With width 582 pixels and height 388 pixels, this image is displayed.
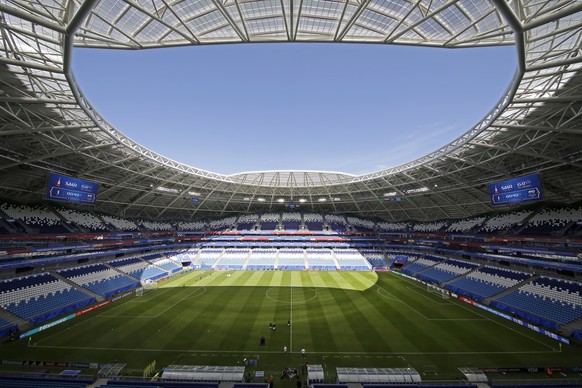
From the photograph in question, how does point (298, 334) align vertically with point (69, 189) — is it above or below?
below

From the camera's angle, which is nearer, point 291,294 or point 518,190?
point 518,190

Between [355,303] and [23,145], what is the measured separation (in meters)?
43.9

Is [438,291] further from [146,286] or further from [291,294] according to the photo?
[146,286]

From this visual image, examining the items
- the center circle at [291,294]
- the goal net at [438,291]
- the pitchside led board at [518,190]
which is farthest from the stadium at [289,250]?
the center circle at [291,294]

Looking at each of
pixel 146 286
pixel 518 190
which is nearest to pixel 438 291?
pixel 518 190

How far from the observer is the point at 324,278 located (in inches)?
1853

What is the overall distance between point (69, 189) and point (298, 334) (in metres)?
32.4

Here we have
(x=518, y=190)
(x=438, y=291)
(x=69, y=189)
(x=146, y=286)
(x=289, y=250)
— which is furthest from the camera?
(x=289, y=250)

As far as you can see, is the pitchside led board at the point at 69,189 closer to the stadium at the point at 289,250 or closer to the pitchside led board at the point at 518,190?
the stadium at the point at 289,250

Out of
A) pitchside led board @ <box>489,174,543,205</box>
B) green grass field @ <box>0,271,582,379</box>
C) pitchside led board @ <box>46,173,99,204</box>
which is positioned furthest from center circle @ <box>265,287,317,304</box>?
pitchside led board @ <box>46,173,99,204</box>

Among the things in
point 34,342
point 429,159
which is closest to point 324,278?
point 429,159

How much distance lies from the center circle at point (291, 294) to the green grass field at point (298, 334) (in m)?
0.14

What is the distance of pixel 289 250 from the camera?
2514 inches

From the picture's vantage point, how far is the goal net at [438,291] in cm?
3522
